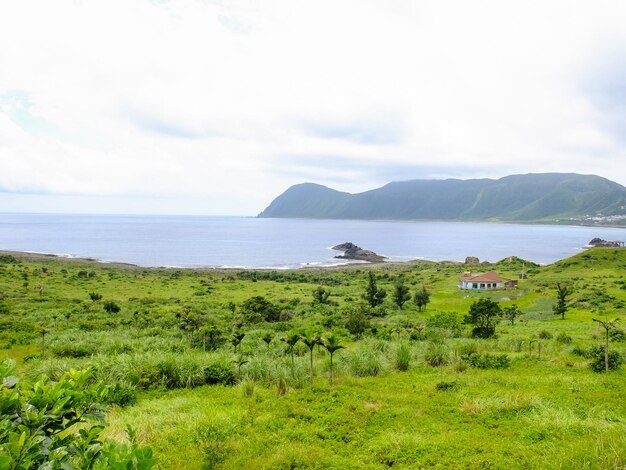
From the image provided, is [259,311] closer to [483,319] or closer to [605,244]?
[483,319]

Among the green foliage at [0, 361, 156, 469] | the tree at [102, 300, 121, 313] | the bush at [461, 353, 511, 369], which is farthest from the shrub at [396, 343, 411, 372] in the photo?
the tree at [102, 300, 121, 313]

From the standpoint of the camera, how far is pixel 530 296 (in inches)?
2178

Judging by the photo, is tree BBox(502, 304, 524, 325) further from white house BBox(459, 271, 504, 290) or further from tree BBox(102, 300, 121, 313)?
tree BBox(102, 300, 121, 313)

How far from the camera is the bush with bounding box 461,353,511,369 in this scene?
1681 centimetres

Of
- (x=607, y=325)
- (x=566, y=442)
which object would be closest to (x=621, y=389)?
(x=607, y=325)

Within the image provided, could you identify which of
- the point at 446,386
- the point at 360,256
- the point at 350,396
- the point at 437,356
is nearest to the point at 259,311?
the point at 437,356

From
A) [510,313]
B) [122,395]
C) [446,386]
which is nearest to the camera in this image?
[122,395]

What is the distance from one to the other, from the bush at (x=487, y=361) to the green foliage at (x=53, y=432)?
16.2 m

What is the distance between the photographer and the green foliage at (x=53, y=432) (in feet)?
10.5

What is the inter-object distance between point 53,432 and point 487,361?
55.1 ft

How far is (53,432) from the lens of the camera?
410cm

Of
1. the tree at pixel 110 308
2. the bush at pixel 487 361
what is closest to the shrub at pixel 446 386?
the bush at pixel 487 361

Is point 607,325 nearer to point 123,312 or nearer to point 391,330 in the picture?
point 391,330

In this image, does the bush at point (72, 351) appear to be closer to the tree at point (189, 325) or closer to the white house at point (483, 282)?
the tree at point (189, 325)
